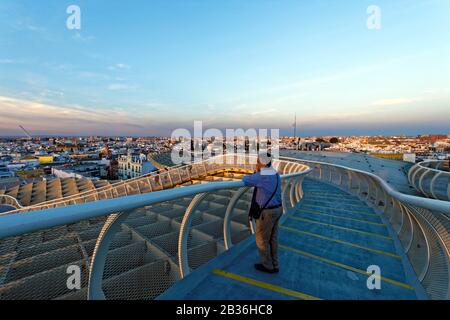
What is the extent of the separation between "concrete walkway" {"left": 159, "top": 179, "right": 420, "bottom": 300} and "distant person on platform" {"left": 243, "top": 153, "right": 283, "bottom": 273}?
284 mm

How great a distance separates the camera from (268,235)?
9.15 ft

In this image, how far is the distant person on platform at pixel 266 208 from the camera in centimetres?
271

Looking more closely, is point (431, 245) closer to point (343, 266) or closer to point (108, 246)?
Answer: point (343, 266)

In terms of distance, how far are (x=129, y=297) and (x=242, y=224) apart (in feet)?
8.85

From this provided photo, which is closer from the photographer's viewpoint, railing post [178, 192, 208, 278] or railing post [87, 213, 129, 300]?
railing post [87, 213, 129, 300]

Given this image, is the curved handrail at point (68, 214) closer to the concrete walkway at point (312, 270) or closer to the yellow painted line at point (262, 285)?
the concrete walkway at point (312, 270)

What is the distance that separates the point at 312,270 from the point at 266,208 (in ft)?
4.02

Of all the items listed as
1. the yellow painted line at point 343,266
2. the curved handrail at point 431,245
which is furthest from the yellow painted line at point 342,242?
the yellow painted line at point 343,266

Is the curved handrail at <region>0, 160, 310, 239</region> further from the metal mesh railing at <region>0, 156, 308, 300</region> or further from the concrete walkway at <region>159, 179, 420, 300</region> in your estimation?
the concrete walkway at <region>159, 179, 420, 300</region>

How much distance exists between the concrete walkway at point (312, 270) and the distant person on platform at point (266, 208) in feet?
0.93

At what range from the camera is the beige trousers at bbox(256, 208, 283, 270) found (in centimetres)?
274

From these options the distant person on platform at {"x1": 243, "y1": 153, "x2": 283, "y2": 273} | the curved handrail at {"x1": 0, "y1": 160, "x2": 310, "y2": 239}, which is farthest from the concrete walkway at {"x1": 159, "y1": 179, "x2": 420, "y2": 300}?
the curved handrail at {"x1": 0, "y1": 160, "x2": 310, "y2": 239}

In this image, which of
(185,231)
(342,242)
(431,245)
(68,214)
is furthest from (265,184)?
(342,242)

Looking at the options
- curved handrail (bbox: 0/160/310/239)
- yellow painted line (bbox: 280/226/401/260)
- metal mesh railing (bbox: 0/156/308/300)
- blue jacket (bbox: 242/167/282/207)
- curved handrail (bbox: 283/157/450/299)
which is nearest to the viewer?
curved handrail (bbox: 0/160/310/239)
